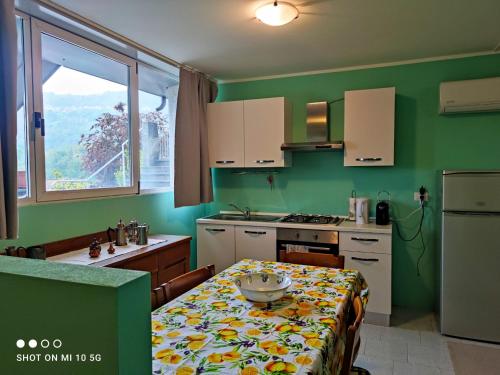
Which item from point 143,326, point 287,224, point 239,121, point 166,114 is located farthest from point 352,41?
point 143,326

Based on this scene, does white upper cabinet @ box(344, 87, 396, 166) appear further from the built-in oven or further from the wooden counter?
the wooden counter

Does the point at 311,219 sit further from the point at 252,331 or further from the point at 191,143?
the point at 252,331

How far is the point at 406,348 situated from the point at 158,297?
6.76 feet

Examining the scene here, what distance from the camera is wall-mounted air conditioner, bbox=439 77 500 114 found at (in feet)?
9.29

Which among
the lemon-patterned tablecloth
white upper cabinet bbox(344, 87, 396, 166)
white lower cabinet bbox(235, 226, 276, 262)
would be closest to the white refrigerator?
white upper cabinet bbox(344, 87, 396, 166)

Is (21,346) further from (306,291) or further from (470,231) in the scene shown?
(470,231)

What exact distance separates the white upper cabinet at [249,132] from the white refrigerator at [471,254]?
1.53 metres

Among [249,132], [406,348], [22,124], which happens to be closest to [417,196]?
[406,348]

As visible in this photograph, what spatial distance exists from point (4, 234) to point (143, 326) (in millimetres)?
1436

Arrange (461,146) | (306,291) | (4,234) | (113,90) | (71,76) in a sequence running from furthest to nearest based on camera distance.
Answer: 1. (461,146)
2. (113,90)
3. (71,76)
4. (4,234)
5. (306,291)

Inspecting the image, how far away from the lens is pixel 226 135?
3.62 m

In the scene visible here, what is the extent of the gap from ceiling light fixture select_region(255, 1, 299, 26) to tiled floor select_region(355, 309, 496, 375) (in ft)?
7.89

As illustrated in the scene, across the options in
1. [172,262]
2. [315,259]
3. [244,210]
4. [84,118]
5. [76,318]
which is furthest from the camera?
[244,210]

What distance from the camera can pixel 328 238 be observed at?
10.0 feet
